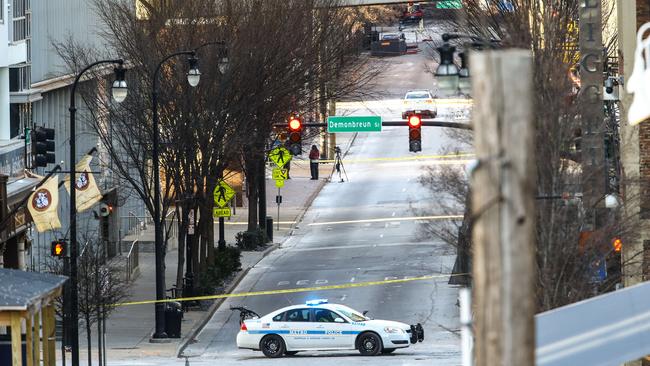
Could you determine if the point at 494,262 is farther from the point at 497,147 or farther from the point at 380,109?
the point at 380,109

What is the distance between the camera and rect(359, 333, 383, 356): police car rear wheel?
35.1m

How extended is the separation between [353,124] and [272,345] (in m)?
16.8

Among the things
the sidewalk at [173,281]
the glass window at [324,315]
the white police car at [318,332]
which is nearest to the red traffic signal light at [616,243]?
the white police car at [318,332]

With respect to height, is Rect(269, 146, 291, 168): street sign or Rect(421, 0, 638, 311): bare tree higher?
Rect(269, 146, 291, 168): street sign

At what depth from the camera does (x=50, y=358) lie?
868 inches

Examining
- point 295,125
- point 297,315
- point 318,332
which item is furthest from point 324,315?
point 295,125

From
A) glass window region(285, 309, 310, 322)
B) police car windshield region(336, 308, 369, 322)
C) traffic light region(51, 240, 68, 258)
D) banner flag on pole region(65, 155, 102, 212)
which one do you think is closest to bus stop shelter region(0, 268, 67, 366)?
traffic light region(51, 240, 68, 258)

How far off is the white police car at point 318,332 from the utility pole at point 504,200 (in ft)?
88.3

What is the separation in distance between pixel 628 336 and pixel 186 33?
35419mm

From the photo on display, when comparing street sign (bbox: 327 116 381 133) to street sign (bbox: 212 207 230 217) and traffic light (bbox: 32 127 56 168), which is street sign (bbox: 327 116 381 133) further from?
traffic light (bbox: 32 127 56 168)

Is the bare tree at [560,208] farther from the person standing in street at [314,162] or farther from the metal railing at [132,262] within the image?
the person standing in street at [314,162]

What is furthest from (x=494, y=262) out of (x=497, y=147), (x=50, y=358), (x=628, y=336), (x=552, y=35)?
(x=552, y=35)

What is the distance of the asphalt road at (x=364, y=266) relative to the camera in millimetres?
36375

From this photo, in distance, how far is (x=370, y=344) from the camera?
115ft
